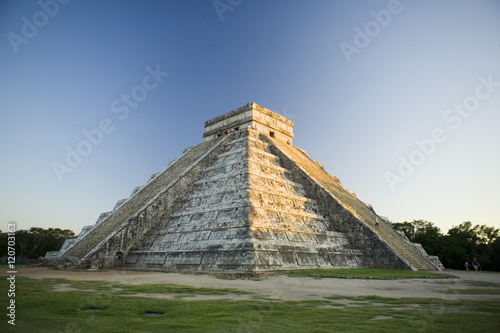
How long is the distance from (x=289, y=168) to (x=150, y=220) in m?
8.95

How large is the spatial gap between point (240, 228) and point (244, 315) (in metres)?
8.41

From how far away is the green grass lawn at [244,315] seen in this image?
3861 mm

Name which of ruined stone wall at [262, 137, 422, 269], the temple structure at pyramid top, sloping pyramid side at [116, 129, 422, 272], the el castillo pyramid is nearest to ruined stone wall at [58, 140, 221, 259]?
the el castillo pyramid

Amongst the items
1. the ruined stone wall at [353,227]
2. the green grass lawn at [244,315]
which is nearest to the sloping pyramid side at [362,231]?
the ruined stone wall at [353,227]

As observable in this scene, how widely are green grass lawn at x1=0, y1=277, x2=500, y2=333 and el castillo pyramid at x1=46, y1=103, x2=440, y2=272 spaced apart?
6.23m

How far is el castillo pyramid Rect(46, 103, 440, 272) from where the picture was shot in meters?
12.9

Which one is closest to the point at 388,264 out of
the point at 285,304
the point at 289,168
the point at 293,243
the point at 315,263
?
the point at 315,263

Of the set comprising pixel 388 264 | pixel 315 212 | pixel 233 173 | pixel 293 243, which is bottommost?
pixel 388 264

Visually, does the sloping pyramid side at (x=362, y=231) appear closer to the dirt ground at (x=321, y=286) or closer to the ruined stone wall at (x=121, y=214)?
the dirt ground at (x=321, y=286)

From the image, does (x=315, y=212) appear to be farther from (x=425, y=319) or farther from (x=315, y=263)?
(x=425, y=319)

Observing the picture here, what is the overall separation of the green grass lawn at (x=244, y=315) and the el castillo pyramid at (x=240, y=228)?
245 inches

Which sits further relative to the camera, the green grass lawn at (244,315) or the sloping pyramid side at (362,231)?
the sloping pyramid side at (362,231)

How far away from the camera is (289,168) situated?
20.1 m

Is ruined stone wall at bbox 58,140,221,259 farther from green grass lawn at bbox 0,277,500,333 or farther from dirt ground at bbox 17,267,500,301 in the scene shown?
green grass lawn at bbox 0,277,500,333
